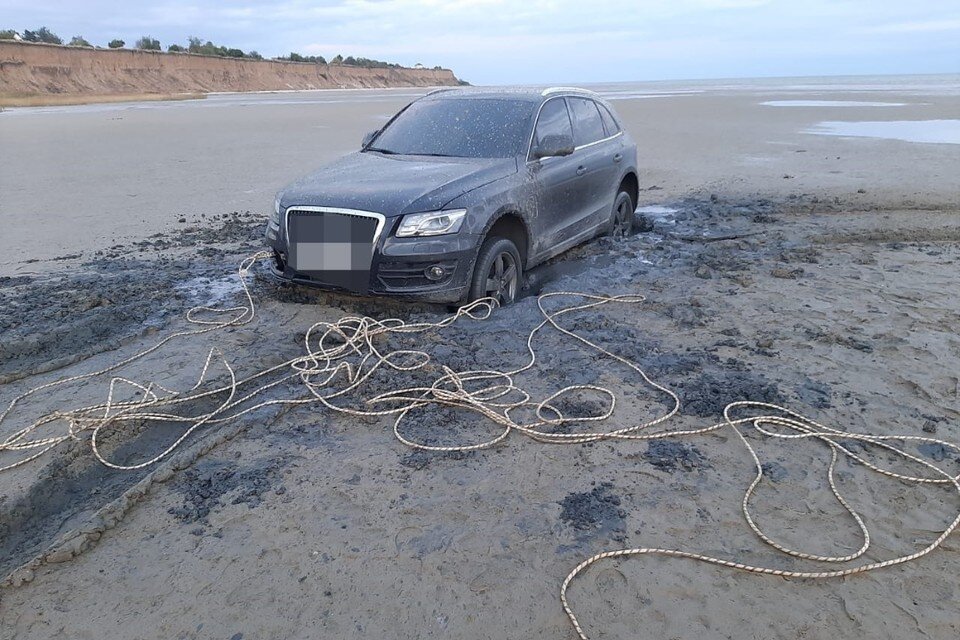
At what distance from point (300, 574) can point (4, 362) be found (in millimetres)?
3191

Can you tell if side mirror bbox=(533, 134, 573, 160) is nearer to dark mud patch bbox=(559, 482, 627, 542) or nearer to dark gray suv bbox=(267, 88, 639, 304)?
dark gray suv bbox=(267, 88, 639, 304)

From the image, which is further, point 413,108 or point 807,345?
point 413,108

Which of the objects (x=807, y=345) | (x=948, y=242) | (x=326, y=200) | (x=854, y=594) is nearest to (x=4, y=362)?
(x=326, y=200)

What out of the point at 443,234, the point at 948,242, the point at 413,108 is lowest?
the point at 948,242

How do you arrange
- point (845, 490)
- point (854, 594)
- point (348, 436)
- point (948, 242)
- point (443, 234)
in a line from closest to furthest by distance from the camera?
point (854, 594) → point (845, 490) → point (348, 436) → point (443, 234) → point (948, 242)

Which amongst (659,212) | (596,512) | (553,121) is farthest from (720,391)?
(659,212)

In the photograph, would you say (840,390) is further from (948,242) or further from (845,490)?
(948,242)

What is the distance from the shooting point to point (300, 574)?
2.60 metres

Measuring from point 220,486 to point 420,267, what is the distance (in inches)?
85.2

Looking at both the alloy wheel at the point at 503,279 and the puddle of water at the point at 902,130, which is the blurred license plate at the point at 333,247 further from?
the puddle of water at the point at 902,130

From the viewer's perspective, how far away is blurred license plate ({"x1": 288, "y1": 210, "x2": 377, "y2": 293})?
191 inches

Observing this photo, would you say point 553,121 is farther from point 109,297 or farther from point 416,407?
point 109,297

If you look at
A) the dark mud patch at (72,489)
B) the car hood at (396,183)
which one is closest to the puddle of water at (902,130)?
the car hood at (396,183)

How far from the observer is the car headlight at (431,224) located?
4.78 m
